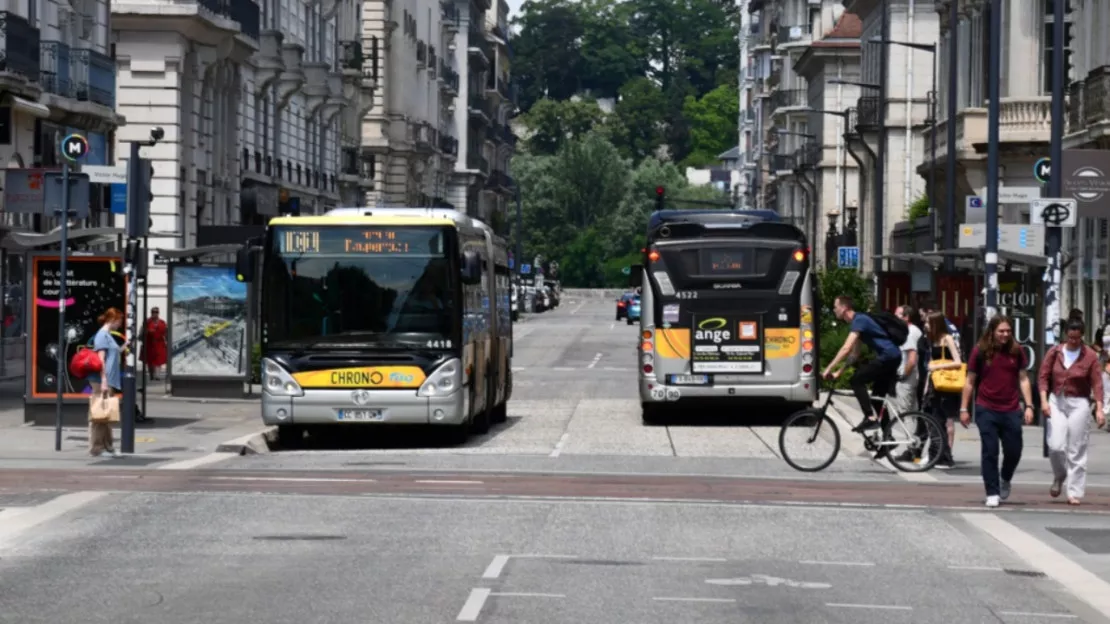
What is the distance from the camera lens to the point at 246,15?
2340 inches

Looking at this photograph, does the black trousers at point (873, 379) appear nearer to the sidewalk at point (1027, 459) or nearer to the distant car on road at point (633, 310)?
the sidewalk at point (1027, 459)

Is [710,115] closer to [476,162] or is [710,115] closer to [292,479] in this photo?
[476,162]

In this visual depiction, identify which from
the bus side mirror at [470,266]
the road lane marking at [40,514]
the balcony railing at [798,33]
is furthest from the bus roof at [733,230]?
the balcony railing at [798,33]

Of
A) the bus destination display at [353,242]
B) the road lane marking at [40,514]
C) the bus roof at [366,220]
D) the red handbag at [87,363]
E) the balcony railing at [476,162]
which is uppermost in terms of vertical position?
the balcony railing at [476,162]

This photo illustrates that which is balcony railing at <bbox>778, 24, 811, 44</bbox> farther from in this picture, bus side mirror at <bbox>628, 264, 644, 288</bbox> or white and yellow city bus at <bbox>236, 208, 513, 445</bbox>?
white and yellow city bus at <bbox>236, 208, 513, 445</bbox>

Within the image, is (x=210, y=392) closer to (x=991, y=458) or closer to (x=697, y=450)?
(x=697, y=450)

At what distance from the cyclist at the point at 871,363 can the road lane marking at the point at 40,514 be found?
8.31 meters

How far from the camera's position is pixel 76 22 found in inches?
1949

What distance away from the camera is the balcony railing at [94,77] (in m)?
47.8

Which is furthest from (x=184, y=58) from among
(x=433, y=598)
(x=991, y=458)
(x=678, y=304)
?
(x=433, y=598)

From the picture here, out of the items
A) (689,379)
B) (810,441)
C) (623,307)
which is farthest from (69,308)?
(623,307)

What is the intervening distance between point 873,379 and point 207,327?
15.4m

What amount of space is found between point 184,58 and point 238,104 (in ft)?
24.4

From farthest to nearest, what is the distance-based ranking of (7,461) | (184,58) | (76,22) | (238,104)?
(238,104), (184,58), (76,22), (7,461)
